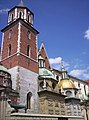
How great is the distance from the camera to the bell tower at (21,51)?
22.5m

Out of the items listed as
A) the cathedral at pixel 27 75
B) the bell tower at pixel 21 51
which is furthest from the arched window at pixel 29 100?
the bell tower at pixel 21 51

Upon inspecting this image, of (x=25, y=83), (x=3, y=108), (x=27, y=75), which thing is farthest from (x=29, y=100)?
(x=3, y=108)

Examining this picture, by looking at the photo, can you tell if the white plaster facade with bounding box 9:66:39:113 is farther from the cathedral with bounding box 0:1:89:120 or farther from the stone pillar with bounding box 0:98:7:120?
the stone pillar with bounding box 0:98:7:120

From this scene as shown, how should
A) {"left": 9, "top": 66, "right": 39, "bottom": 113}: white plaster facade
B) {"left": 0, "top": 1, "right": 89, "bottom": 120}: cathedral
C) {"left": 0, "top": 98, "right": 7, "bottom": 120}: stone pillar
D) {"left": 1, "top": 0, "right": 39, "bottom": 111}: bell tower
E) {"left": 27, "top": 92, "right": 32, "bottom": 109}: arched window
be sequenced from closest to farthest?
{"left": 0, "top": 98, "right": 7, "bottom": 120}: stone pillar < {"left": 9, "top": 66, "right": 39, "bottom": 113}: white plaster facade < {"left": 0, "top": 1, "right": 89, "bottom": 120}: cathedral < {"left": 1, "top": 0, "right": 39, "bottom": 111}: bell tower < {"left": 27, "top": 92, "right": 32, "bottom": 109}: arched window

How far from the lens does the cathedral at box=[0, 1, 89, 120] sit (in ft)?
71.4

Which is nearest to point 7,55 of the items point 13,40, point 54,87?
point 13,40

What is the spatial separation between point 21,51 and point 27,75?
3.69 metres

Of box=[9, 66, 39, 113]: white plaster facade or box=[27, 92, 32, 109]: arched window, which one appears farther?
box=[27, 92, 32, 109]: arched window

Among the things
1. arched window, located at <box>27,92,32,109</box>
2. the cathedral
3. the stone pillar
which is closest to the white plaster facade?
the cathedral

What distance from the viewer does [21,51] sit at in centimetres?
2408

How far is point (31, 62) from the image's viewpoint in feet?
83.3

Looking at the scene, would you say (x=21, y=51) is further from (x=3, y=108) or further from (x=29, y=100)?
(x=3, y=108)

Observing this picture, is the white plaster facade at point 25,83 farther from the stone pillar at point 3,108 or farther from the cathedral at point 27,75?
the stone pillar at point 3,108

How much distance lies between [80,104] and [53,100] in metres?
7.51
